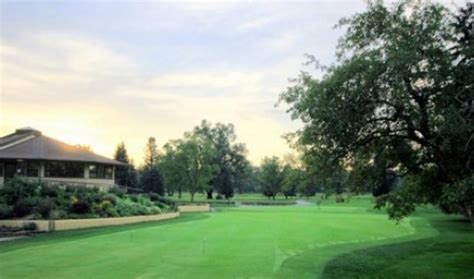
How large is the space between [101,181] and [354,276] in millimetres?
33253

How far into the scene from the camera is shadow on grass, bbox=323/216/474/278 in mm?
12867

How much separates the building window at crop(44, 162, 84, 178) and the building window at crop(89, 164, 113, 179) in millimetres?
1050

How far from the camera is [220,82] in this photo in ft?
88.5

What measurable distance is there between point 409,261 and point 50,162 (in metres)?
32.1

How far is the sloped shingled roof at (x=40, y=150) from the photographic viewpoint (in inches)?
1505

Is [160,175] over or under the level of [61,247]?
over

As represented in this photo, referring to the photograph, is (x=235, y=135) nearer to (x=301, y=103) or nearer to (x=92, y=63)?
(x=92, y=63)

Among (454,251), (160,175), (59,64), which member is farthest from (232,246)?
(160,175)

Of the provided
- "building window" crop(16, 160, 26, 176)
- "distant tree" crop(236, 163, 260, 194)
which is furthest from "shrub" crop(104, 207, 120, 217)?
"distant tree" crop(236, 163, 260, 194)

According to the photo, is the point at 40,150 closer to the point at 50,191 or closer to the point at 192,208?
the point at 50,191

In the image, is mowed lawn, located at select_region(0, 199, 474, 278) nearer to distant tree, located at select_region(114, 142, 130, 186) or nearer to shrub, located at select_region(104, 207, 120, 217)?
shrub, located at select_region(104, 207, 120, 217)

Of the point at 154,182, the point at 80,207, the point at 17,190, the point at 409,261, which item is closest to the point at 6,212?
the point at 17,190

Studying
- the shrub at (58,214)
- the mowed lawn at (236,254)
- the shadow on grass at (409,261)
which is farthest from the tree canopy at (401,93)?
the shrub at (58,214)

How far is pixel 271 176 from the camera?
3642 inches
